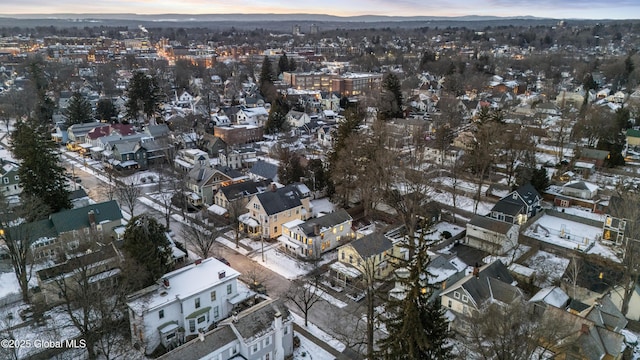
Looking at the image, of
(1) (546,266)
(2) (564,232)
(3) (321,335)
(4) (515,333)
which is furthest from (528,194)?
(4) (515,333)

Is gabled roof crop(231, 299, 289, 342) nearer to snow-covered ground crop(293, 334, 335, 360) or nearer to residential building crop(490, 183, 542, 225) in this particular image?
snow-covered ground crop(293, 334, 335, 360)

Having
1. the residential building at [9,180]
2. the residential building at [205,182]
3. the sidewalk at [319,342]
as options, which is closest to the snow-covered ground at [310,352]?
the sidewalk at [319,342]

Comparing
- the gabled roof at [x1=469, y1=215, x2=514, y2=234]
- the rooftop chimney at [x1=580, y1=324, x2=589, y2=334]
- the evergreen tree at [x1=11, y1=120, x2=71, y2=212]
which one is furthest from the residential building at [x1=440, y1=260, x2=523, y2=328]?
the evergreen tree at [x1=11, y1=120, x2=71, y2=212]

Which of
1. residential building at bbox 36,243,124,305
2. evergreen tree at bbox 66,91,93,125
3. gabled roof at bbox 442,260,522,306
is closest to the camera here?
gabled roof at bbox 442,260,522,306

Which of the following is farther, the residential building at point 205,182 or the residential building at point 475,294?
the residential building at point 205,182

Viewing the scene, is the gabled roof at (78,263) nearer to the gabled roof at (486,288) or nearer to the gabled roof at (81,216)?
the gabled roof at (81,216)

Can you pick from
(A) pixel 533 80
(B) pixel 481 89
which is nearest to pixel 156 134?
(B) pixel 481 89
